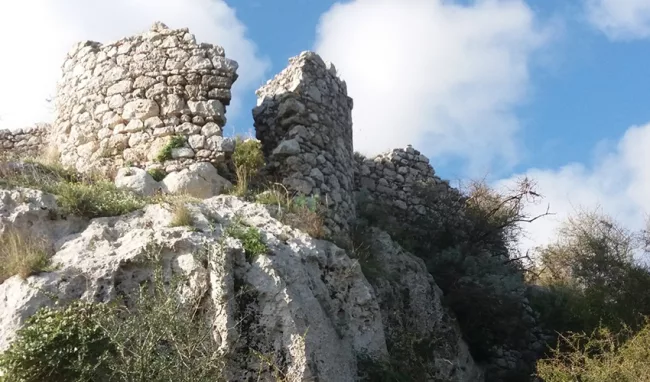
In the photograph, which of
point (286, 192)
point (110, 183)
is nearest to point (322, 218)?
point (286, 192)

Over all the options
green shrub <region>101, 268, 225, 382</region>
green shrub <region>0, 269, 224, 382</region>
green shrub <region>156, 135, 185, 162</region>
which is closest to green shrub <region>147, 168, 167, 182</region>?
green shrub <region>156, 135, 185, 162</region>

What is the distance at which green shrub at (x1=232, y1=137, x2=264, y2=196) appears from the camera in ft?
31.4

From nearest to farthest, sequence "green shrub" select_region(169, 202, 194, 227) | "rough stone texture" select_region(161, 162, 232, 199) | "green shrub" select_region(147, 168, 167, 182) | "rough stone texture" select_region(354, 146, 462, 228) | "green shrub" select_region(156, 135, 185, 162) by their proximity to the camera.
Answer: "green shrub" select_region(169, 202, 194, 227) < "rough stone texture" select_region(161, 162, 232, 199) < "green shrub" select_region(147, 168, 167, 182) < "green shrub" select_region(156, 135, 185, 162) < "rough stone texture" select_region(354, 146, 462, 228)

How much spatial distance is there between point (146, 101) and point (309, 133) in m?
2.18

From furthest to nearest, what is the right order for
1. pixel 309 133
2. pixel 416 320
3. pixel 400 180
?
pixel 400 180 → pixel 309 133 → pixel 416 320

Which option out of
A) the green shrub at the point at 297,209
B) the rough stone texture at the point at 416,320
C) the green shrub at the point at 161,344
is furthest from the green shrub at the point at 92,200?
the rough stone texture at the point at 416,320

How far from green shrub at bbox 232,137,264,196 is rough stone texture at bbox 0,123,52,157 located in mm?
3886

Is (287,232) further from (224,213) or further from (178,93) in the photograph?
(178,93)

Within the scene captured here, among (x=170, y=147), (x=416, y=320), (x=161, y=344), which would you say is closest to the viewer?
(x=161, y=344)

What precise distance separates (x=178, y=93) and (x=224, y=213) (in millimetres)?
2290

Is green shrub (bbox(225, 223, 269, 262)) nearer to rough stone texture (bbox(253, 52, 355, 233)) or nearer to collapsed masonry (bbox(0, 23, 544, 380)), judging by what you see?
collapsed masonry (bbox(0, 23, 544, 380))

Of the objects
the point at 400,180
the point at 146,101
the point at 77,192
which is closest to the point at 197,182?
the point at 77,192

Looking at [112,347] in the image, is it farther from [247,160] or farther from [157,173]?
[247,160]

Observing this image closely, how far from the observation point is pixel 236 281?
7.39 metres
